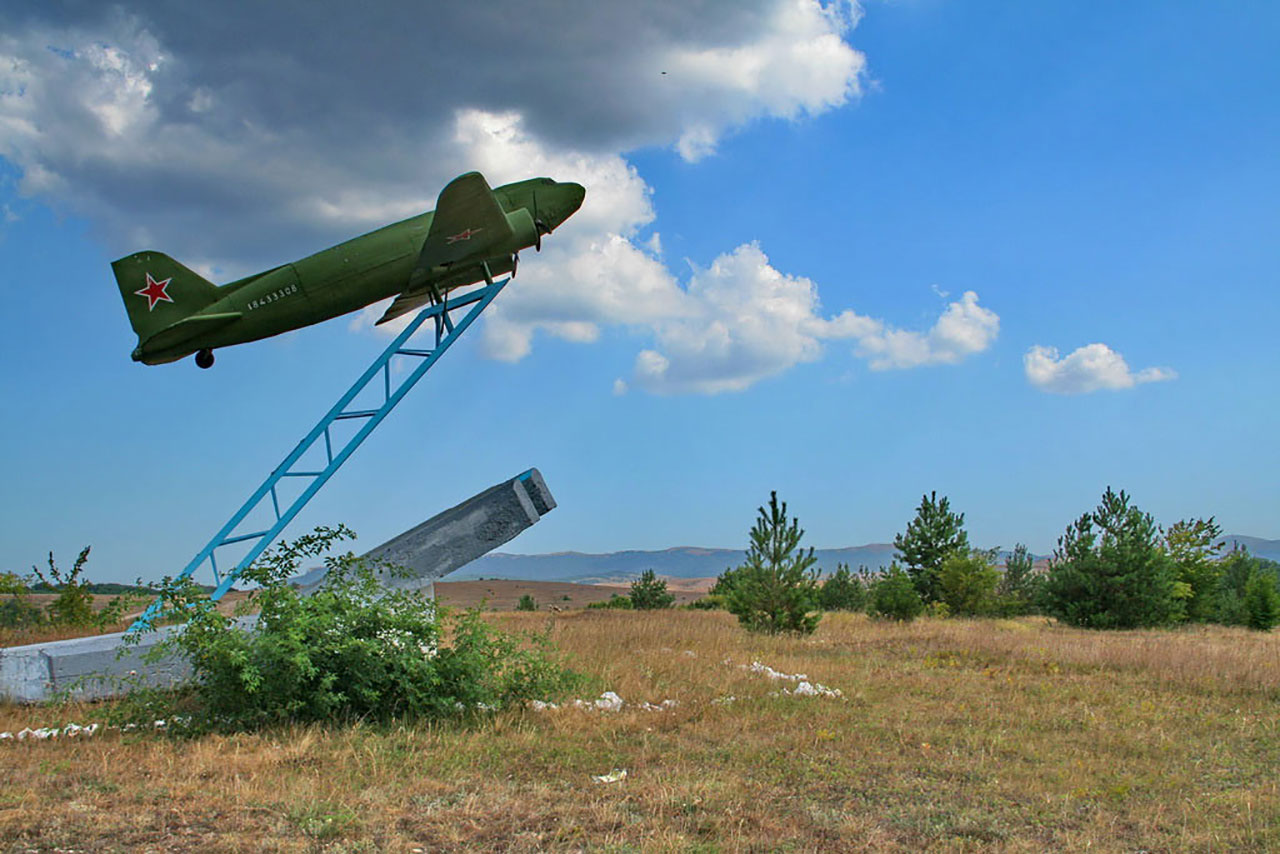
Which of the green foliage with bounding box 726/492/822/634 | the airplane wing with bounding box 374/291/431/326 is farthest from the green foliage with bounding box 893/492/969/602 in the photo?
the airplane wing with bounding box 374/291/431/326

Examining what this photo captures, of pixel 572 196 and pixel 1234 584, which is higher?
pixel 572 196

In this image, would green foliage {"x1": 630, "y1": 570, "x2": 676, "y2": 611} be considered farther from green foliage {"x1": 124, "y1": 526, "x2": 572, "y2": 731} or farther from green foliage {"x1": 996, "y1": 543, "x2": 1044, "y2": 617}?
green foliage {"x1": 124, "y1": 526, "x2": 572, "y2": 731}

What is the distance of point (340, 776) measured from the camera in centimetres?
614

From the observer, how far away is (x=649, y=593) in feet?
99.0

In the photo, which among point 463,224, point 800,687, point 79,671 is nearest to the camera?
point 79,671

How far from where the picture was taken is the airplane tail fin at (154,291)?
10.8 metres

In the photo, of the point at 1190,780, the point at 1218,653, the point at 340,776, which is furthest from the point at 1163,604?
the point at 340,776

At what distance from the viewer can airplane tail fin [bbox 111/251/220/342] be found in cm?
1081

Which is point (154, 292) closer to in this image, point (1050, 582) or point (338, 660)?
point (338, 660)

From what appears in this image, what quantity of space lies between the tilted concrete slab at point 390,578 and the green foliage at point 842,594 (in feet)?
70.2

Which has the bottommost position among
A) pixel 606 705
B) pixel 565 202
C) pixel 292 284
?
pixel 606 705

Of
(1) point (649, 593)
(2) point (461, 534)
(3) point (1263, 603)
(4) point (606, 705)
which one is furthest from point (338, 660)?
(3) point (1263, 603)

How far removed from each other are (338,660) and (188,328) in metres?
5.08

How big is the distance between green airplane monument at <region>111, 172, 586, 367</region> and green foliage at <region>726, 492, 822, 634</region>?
8918 millimetres
